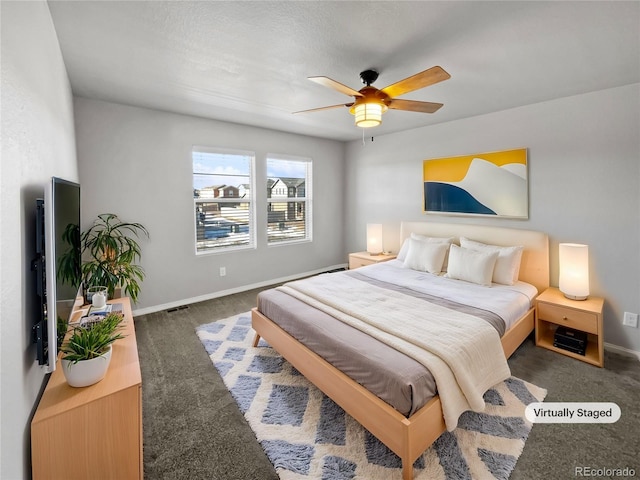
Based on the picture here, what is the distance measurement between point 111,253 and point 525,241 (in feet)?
14.8

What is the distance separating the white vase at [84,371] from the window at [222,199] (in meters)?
2.85

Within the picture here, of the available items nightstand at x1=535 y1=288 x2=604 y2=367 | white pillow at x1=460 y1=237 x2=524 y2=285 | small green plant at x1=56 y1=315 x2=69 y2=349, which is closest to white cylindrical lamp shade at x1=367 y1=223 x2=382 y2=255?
white pillow at x1=460 y1=237 x2=524 y2=285

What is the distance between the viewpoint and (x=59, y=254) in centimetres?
148

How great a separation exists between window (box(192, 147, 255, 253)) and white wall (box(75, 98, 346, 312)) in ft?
0.41

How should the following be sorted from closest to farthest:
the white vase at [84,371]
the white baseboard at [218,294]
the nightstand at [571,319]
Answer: the white vase at [84,371], the nightstand at [571,319], the white baseboard at [218,294]

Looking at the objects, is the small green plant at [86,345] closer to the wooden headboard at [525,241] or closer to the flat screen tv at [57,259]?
the flat screen tv at [57,259]

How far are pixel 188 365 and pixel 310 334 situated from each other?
124cm

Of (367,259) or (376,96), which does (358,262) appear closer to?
(367,259)

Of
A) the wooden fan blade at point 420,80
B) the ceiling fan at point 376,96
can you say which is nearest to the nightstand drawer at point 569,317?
the ceiling fan at point 376,96

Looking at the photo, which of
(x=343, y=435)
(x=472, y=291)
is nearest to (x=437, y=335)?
(x=343, y=435)

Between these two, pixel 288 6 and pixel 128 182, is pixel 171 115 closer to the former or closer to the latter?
pixel 128 182

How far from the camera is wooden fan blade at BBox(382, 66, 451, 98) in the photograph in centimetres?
182

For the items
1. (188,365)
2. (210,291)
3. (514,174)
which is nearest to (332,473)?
(188,365)

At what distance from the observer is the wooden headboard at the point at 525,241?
3.21 metres
